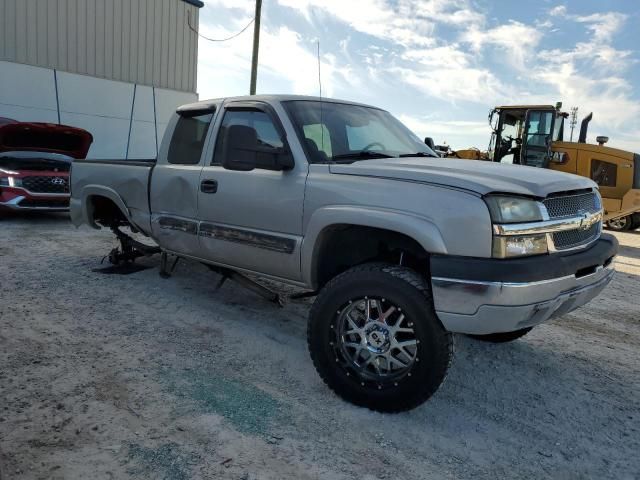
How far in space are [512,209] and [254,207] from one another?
1819 mm

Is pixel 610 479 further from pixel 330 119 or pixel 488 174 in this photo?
pixel 330 119

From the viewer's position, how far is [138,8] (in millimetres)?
17594

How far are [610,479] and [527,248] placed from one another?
47.6 inches

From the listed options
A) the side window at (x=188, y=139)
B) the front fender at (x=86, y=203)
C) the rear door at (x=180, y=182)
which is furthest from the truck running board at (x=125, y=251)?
the side window at (x=188, y=139)

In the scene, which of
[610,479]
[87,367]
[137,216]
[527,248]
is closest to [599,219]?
[527,248]

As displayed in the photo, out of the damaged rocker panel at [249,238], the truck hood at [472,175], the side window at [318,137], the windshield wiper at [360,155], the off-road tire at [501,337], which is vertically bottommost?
the off-road tire at [501,337]

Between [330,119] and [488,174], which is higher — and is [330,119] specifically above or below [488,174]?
above

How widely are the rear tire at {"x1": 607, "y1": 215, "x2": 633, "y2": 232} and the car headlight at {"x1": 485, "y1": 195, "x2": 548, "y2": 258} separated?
11.4 meters

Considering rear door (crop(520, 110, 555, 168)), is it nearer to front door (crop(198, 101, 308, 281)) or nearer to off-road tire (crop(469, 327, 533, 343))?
off-road tire (crop(469, 327, 533, 343))

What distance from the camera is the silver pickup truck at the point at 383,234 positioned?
2.53 meters

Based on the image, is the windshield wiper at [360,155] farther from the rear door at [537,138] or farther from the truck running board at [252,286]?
the rear door at [537,138]

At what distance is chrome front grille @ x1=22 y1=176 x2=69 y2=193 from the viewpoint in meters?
8.21

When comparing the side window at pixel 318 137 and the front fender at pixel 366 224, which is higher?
the side window at pixel 318 137

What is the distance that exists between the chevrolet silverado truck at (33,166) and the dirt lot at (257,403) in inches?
156
